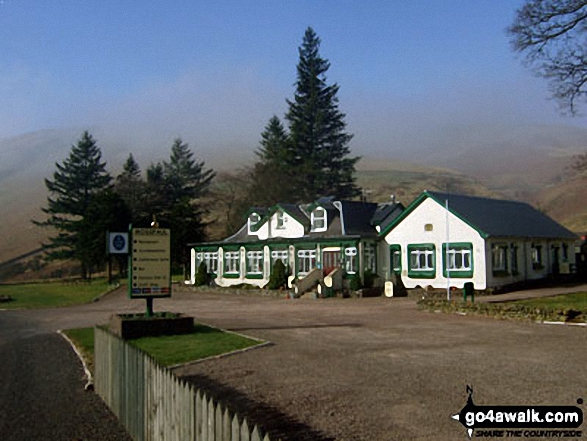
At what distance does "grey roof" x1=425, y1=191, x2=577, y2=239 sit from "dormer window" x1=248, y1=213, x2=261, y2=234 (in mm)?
15280

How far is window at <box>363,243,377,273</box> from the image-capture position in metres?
37.3

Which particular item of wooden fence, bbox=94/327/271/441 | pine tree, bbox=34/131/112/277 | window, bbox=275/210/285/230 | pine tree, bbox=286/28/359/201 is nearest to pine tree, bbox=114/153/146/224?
pine tree, bbox=34/131/112/277

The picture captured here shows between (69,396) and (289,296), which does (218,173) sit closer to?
(289,296)

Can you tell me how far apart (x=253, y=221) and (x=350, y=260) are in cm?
1142

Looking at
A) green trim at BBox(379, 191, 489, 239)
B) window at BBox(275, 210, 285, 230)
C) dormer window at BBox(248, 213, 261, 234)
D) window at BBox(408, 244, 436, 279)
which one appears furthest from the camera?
dormer window at BBox(248, 213, 261, 234)

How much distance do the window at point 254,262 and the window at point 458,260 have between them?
14618mm

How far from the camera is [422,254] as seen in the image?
115 ft

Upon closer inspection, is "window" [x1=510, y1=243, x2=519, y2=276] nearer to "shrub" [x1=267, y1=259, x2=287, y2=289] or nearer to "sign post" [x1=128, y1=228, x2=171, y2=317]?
"shrub" [x1=267, y1=259, x2=287, y2=289]

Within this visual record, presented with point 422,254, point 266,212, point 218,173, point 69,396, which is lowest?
point 69,396

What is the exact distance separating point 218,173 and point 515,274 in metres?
63.9

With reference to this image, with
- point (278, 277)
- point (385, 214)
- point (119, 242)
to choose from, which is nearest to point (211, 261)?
point (278, 277)

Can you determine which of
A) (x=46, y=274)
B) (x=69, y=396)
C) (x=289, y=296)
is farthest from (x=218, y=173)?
(x=69, y=396)

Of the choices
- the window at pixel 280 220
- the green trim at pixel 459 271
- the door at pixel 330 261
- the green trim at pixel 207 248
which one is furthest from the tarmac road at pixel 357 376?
the green trim at pixel 207 248

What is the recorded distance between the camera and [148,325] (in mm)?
16797
